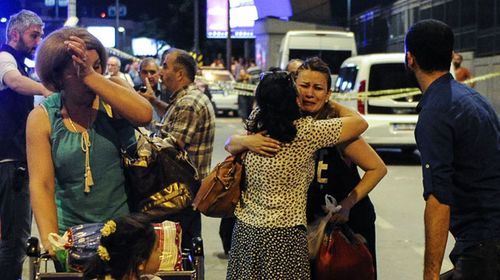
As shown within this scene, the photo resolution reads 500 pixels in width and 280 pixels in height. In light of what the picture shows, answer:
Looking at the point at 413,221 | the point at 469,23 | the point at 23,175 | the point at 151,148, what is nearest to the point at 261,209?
the point at 151,148

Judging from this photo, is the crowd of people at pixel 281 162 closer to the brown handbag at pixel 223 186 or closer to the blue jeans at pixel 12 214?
the brown handbag at pixel 223 186

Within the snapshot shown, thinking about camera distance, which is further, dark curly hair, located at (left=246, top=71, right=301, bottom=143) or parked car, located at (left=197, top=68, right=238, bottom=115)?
parked car, located at (left=197, top=68, right=238, bottom=115)

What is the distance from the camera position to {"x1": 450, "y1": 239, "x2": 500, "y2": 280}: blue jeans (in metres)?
3.76

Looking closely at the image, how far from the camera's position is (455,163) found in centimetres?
378

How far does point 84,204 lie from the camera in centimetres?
413

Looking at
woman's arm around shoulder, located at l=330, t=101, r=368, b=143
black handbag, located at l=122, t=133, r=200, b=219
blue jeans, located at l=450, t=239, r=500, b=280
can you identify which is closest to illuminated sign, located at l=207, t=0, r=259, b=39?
woman's arm around shoulder, located at l=330, t=101, r=368, b=143

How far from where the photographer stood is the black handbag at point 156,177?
4129mm

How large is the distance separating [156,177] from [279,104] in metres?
0.68

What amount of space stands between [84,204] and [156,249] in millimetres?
654

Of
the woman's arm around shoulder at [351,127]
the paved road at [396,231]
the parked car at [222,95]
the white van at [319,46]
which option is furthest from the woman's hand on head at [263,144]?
the parked car at [222,95]

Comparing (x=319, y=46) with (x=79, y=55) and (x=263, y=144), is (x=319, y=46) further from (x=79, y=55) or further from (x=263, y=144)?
(x=79, y=55)

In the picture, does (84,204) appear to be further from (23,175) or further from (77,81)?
(23,175)

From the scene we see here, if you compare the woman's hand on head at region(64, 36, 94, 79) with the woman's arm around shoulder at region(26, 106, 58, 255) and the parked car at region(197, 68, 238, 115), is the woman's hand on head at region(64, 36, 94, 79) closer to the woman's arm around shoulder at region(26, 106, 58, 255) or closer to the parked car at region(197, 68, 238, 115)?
the woman's arm around shoulder at region(26, 106, 58, 255)

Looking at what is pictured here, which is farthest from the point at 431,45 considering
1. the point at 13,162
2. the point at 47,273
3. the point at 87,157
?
the point at 13,162
